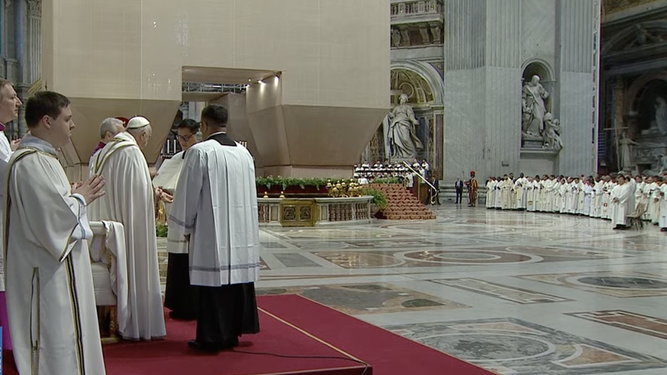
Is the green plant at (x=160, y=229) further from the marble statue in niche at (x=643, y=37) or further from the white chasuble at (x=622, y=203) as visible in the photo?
the marble statue in niche at (x=643, y=37)

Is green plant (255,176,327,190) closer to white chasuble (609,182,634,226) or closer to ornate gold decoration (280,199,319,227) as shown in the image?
ornate gold decoration (280,199,319,227)

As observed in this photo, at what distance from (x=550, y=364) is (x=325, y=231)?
10918 mm

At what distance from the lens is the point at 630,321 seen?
5.96 metres

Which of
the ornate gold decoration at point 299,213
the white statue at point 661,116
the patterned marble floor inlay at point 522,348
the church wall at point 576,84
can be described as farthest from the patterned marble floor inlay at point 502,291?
the white statue at point 661,116

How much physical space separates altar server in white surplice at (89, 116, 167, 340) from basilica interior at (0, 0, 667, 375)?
1.91 m

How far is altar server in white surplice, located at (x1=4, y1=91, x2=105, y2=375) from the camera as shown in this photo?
321 cm

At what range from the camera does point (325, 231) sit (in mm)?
15336

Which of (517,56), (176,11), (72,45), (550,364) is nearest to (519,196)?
(517,56)

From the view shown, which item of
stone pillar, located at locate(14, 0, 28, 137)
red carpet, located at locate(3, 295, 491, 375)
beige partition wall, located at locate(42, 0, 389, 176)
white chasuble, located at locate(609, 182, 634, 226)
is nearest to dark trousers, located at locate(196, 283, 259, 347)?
red carpet, located at locate(3, 295, 491, 375)

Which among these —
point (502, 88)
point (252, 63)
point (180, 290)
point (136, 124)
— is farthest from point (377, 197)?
point (136, 124)

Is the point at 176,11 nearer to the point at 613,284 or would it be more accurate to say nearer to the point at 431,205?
the point at 613,284

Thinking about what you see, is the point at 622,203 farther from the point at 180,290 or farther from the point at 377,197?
the point at 180,290

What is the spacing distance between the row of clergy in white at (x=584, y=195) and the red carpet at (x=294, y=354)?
46.1 ft

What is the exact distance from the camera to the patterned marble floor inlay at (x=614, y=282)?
7.55 metres
